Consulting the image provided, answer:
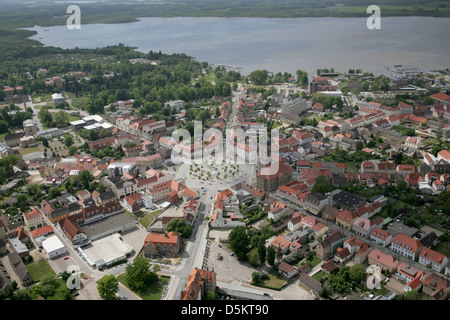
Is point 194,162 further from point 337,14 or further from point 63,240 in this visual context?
point 337,14

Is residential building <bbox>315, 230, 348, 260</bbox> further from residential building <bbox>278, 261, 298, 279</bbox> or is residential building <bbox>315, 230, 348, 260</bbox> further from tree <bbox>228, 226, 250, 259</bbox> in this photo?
tree <bbox>228, 226, 250, 259</bbox>

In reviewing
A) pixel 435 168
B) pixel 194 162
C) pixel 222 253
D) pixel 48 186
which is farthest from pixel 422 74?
pixel 48 186

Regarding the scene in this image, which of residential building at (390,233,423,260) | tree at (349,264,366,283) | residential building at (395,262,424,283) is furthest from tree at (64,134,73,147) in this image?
residential building at (395,262,424,283)

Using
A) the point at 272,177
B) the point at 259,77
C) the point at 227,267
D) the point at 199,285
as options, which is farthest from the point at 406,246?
the point at 259,77

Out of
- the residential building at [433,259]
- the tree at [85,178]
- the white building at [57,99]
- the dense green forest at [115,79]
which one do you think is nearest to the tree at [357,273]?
the residential building at [433,259]

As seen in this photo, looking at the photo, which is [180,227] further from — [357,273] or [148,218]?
[357,273]

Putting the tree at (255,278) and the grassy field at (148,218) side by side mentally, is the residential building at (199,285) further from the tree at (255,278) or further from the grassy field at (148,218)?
the grassy field at (148,218)
